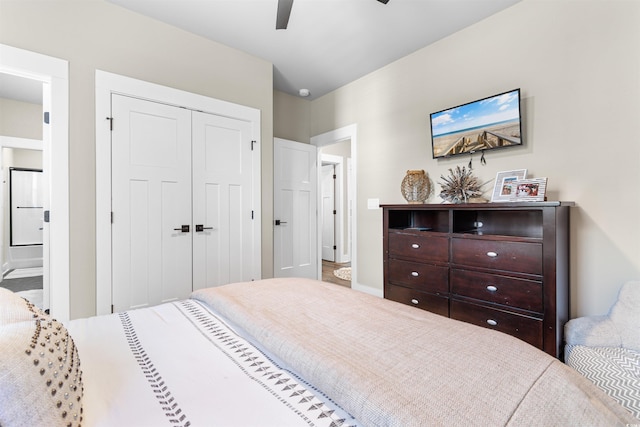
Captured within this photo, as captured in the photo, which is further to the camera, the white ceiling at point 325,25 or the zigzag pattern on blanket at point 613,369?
the white ceiling at point 325,25

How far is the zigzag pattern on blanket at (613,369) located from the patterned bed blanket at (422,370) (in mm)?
865

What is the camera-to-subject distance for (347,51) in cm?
314

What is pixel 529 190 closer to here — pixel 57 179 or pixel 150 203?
pixel 150 203

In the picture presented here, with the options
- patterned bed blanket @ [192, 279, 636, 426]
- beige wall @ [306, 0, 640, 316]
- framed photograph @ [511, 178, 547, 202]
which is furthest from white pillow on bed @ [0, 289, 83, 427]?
beige wall @ [306, 0, 640, 316]

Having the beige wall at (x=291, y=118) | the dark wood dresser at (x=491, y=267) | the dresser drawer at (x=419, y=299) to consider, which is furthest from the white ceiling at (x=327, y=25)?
the dresser drawer at (x=419, y=299)

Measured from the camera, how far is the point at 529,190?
2137mm

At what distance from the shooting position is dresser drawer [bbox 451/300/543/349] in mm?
1905

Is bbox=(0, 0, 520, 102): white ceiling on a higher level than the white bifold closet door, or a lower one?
higher

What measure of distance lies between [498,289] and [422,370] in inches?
64.6

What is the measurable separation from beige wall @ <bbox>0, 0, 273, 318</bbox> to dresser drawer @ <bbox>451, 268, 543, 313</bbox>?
9.66 feet

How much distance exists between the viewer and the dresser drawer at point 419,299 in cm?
239

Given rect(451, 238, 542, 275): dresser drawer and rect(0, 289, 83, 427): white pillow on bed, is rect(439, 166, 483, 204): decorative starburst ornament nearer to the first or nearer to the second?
rect(451, 238, 542, 275): dresser drawer

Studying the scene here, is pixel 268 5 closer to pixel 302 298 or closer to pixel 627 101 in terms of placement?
pixel 302 298

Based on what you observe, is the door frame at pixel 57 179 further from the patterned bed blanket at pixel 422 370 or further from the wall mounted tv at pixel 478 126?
the wall mounted tv at pixel 478 126
